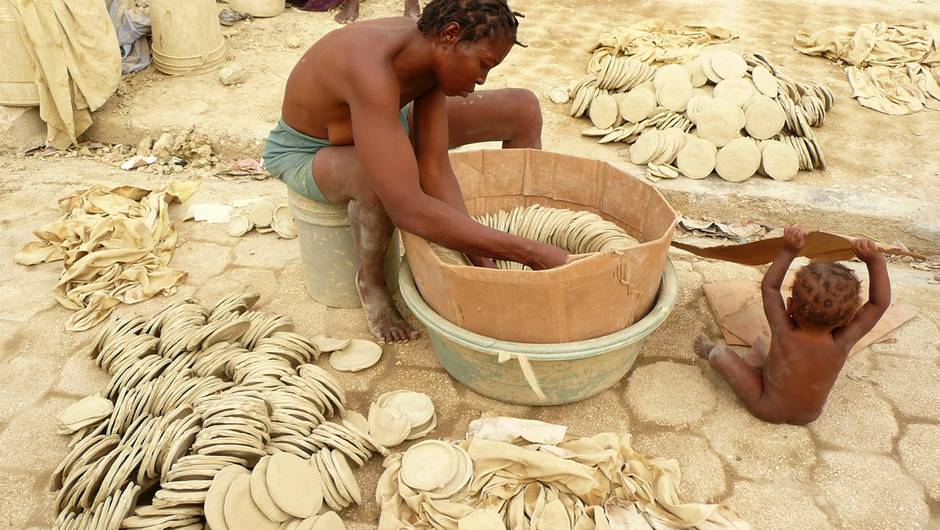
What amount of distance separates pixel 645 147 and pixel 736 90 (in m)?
0.75

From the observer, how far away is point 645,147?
4359 mm

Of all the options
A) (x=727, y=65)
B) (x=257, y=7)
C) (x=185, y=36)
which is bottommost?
(x=257, y=7)

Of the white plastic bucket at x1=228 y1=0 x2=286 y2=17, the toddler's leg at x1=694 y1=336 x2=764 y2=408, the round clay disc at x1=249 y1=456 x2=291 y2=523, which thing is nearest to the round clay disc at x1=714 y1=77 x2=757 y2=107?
the toddler's leg at x1=694 y1=336 x2=764 y2=408

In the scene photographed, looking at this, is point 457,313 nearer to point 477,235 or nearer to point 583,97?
point 477,235

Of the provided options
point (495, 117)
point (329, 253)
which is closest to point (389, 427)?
point (329, 253)

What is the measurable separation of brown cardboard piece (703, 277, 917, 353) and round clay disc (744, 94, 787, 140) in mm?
1453

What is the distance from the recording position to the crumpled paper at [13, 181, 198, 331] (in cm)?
315

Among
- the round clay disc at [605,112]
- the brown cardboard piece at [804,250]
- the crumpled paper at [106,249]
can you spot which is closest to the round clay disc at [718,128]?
the round clay disc at [605,112]

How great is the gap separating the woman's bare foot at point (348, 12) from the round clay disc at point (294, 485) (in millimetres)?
5370

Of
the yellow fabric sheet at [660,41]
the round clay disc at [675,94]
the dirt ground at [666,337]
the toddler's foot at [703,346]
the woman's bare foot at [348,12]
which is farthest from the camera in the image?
the woman's bare foot at [348,12]

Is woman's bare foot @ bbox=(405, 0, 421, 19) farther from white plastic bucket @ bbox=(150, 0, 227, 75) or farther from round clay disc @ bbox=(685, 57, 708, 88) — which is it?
round clay disc @ bbox=(685, 57, 708, 88)

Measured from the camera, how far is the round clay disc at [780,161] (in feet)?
13.7

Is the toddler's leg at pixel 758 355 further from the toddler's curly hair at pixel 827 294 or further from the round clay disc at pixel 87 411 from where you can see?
the round clay disc at pixel 87 411

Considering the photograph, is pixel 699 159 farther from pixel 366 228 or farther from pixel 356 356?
pixel 356 356
